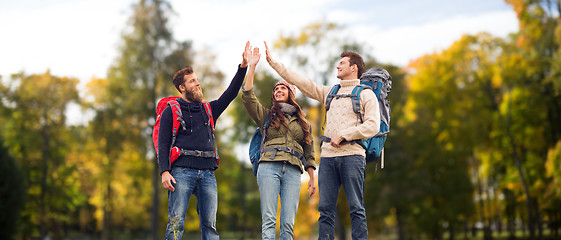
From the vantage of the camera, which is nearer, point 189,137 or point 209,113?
point 189,137

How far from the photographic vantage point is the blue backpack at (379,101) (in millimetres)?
5348

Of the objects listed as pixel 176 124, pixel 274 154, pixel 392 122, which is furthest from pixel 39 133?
pixel 274 154

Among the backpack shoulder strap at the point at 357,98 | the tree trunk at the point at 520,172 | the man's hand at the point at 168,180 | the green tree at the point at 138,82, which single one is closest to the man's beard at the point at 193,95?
the man's hand at the point at 168,180

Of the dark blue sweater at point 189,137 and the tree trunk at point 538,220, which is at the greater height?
the dark blue sweater at point 189,137

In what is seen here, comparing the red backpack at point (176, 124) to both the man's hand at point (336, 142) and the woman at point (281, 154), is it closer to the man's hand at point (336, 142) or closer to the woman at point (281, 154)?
the woman at point (281, 154)

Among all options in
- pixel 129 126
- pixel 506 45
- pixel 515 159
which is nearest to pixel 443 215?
pixel 515 159

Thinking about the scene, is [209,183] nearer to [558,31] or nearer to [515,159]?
[558,31]

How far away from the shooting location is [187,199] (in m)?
5.11

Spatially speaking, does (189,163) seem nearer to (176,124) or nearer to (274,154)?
(176,124)

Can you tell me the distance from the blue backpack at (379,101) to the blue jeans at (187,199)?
1345 millimetres

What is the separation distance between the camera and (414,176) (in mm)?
28234

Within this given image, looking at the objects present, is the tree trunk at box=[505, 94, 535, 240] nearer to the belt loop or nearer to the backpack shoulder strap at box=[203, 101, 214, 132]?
the belt loop

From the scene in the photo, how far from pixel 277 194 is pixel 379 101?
59.9 inches

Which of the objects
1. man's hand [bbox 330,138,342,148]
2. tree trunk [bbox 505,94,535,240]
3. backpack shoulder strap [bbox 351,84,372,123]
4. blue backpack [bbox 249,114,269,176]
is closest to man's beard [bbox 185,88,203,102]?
blue backpack [bbox 249,114,269,176]
